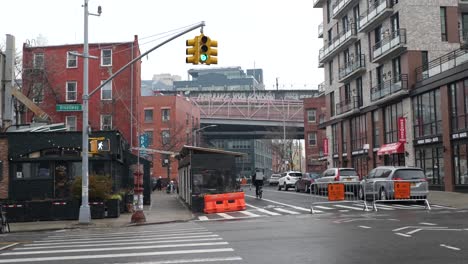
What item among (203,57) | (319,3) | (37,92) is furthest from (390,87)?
(37,92)

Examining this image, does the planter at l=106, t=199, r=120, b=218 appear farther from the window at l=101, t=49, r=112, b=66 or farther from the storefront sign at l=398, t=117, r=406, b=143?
the window at l=101, t=49, r=112, b=66

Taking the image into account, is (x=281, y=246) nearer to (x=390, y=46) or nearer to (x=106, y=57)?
(x=390, y=46)

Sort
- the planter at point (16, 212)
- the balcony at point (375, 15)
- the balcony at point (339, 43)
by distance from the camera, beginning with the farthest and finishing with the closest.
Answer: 1. the balcony at point (339, 43)
2. the balcony at point (375, 15)
3. the planter at point (16, 212)

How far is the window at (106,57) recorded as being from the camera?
54503 millimetres

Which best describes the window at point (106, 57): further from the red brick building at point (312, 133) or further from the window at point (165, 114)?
the red brick building at point (312, 133)

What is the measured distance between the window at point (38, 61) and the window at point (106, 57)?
5.71 m

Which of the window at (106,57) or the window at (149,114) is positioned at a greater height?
the window at (106,57)

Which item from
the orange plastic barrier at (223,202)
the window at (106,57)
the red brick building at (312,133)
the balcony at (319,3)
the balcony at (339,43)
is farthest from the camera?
the red brick building at (312,133)

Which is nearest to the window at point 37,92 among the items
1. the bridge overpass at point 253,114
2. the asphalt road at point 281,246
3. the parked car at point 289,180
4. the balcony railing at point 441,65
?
the parked car at point 289,180

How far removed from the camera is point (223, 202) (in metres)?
25.5

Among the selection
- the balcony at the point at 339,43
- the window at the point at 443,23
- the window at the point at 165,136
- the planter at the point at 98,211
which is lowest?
the planter at the point at 98,211

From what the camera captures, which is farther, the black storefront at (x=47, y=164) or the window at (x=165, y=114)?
the window at (x=165, y=114)

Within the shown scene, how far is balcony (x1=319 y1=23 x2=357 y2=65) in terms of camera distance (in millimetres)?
52688

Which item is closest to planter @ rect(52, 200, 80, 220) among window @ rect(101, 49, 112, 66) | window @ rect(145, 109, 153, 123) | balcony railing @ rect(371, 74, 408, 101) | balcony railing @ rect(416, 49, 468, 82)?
balcony railing @ rect(416, 49, 468, 82)
